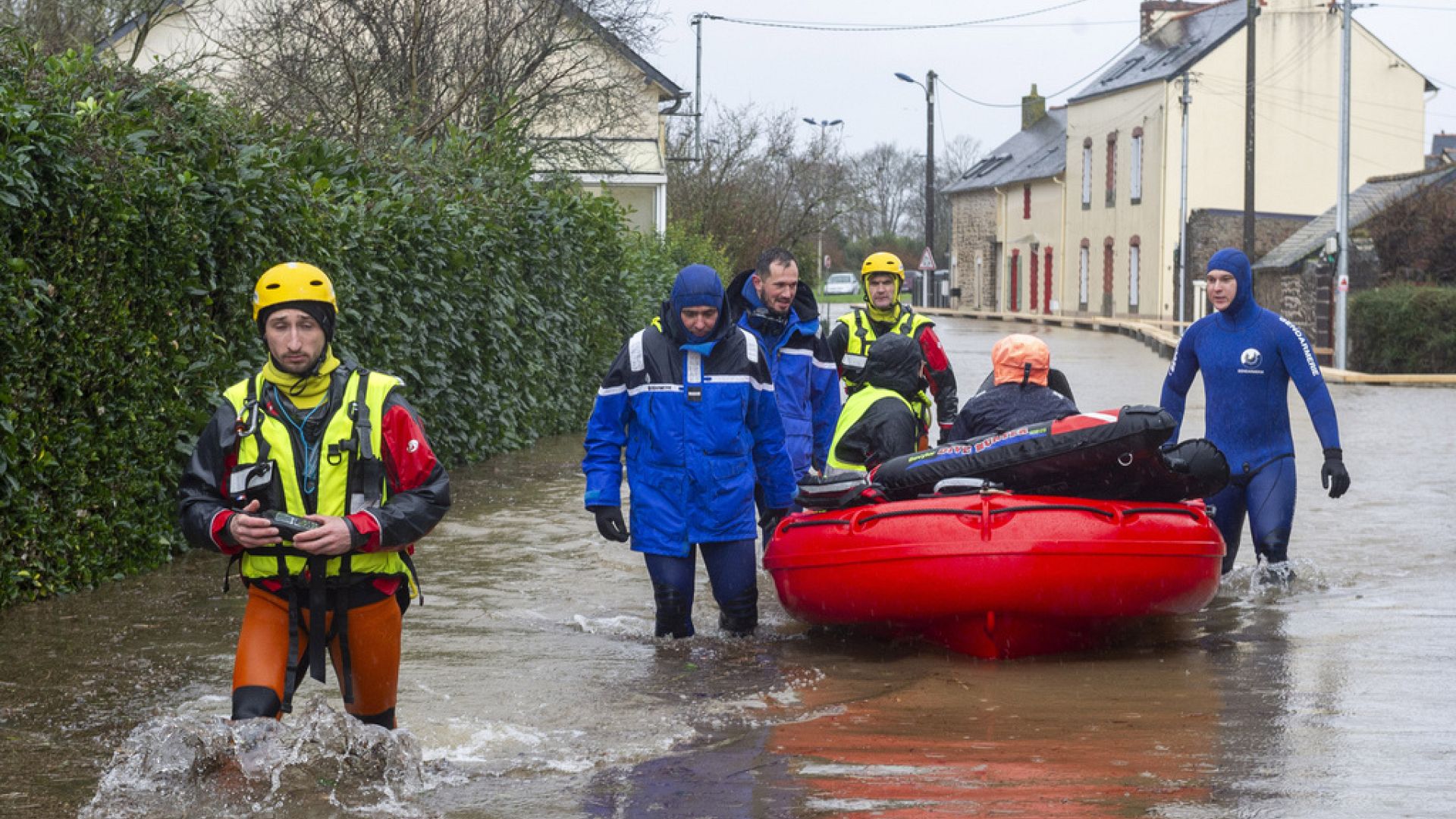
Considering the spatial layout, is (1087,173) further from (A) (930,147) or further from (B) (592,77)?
(B) (592,77)

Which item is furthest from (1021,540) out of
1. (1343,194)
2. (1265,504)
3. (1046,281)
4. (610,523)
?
(1046,281)

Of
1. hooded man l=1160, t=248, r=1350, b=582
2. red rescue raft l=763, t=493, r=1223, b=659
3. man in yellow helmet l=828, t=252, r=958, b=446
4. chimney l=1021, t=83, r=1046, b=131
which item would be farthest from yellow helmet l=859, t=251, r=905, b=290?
chimney l=1021, t=83, r=1046, b=131

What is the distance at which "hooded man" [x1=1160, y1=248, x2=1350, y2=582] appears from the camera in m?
9.47

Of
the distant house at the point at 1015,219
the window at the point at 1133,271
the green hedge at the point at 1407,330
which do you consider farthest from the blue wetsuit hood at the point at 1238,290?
the distant house at the point at 1015,219

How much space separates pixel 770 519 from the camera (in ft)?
29.8

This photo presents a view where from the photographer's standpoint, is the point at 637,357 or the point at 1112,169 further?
the point at 1112,169

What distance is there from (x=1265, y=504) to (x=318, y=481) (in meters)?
5.77

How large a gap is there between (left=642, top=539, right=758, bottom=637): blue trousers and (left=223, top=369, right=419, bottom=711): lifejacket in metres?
2.67

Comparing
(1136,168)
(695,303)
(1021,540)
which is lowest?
(1021,540)

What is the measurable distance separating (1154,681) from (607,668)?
7.38ft

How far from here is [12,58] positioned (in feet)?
29.1

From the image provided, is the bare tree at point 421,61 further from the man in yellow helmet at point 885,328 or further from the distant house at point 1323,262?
the distant house at point 1323,262

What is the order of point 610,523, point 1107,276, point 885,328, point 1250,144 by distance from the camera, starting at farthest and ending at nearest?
point 1107,276 < point 1250,144 < point 885,328 < point 610,523

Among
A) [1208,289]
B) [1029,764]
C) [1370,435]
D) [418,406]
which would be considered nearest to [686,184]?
[1370,435]
